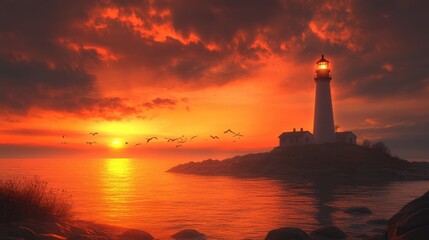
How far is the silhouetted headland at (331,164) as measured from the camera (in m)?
73.0

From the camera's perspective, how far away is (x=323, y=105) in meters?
78.9

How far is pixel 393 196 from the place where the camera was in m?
45.6

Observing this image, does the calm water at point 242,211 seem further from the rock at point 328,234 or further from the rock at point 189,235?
the rock at point 328,234

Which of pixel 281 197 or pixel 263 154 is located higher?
pixel 263 154

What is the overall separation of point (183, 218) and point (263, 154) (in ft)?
196

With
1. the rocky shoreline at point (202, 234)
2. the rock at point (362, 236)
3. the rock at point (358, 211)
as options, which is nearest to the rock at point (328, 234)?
the rocky shoreline at point (202, 234)

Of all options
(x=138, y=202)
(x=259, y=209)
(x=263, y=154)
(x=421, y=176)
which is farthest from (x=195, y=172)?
(x=259, y=209)

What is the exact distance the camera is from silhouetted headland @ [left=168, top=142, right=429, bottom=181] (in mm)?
73000

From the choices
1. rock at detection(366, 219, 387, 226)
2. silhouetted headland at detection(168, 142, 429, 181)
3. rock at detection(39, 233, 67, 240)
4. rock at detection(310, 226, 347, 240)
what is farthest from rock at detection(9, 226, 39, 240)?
silhouetted headland at detection(168, 142, 429, 181)

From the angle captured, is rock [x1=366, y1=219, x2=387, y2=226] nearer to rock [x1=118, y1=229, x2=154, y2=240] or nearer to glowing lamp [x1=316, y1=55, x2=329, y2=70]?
rock [x1=118, y1=229, x2=154, y2=240]

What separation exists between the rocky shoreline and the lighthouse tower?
55848mm

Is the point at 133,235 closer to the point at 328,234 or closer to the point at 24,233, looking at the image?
the point at 24,233

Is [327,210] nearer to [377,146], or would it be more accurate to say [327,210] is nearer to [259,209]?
[259,209]

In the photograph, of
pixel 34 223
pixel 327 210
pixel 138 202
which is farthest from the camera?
pixel 138 202
